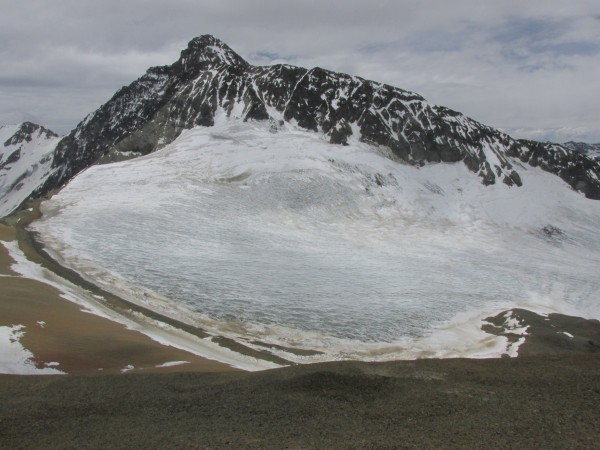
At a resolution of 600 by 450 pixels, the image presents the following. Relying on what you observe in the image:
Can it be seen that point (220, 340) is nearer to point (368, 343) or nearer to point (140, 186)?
point (368, 343)

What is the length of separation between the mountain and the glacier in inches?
155

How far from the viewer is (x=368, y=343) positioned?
1630 inches

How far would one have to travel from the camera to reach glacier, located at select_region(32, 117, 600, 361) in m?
44.6

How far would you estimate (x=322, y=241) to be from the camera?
2731 inches

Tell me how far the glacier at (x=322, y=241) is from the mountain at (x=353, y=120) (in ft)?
12.9

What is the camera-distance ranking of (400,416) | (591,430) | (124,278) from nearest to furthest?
1. (591,430)
2. (400,416)
3. (124,278)


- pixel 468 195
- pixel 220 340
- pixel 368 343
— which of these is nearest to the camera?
pixel 220 340

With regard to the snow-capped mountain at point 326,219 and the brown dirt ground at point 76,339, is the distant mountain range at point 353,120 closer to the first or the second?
the snow-capped mountain at point 326,219

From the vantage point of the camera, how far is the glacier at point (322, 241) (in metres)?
44.6

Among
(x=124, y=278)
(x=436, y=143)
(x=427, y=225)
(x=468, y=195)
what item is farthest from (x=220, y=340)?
(x=436, y=143)

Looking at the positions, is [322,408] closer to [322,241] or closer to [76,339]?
[76,339]

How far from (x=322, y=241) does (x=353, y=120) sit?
191ft

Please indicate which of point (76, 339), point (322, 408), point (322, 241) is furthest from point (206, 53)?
point (322, 408)

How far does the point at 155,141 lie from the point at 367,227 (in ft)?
190
